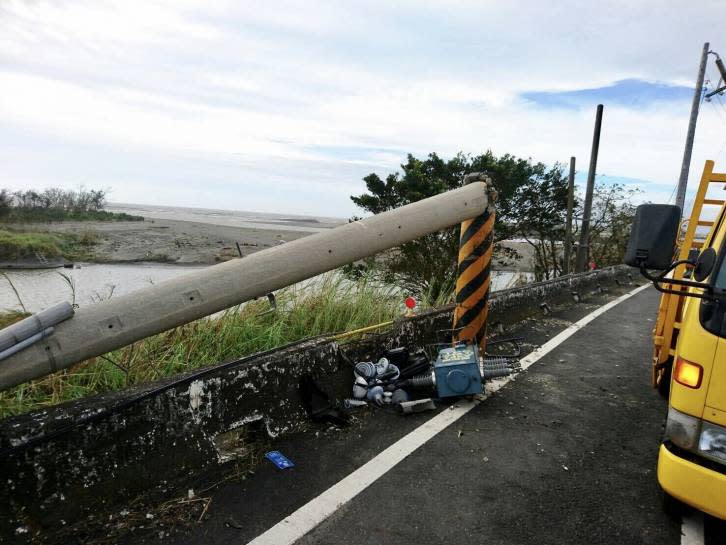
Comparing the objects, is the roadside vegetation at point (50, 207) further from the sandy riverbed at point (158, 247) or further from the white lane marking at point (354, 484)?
the white lane marking at point (354, 484)

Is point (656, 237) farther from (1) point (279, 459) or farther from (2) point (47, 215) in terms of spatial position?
(2) point (47, 215)

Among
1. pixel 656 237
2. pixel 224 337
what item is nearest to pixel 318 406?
pixel 224 337

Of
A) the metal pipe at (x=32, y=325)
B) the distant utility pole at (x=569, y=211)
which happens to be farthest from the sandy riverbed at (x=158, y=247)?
the metal pipe at (x=32, y=325)

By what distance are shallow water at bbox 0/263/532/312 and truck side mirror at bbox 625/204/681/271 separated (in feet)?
17.3

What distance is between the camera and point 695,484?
2287 mm

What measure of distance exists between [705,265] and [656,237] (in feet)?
1.42

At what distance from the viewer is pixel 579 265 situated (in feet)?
48.0

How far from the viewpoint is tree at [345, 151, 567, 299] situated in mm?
11547

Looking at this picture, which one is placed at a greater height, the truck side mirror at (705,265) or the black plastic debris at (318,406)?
the truck side mirror at (705,265)

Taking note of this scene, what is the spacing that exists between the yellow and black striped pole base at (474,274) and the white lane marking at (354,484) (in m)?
0.64

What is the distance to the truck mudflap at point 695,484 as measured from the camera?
2211 millimetres

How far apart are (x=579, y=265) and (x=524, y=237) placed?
75.3 inches

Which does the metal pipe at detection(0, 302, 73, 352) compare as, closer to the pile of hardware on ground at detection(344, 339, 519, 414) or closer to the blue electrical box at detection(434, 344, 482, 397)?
the pile of hardware on ground at detection(344, 339, 519, 414)

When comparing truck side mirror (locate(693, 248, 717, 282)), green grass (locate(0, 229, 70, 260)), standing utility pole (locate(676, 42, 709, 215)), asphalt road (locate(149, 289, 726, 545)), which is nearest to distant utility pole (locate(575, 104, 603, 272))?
standing utility pole (locate(676, 42, 709, 215))
